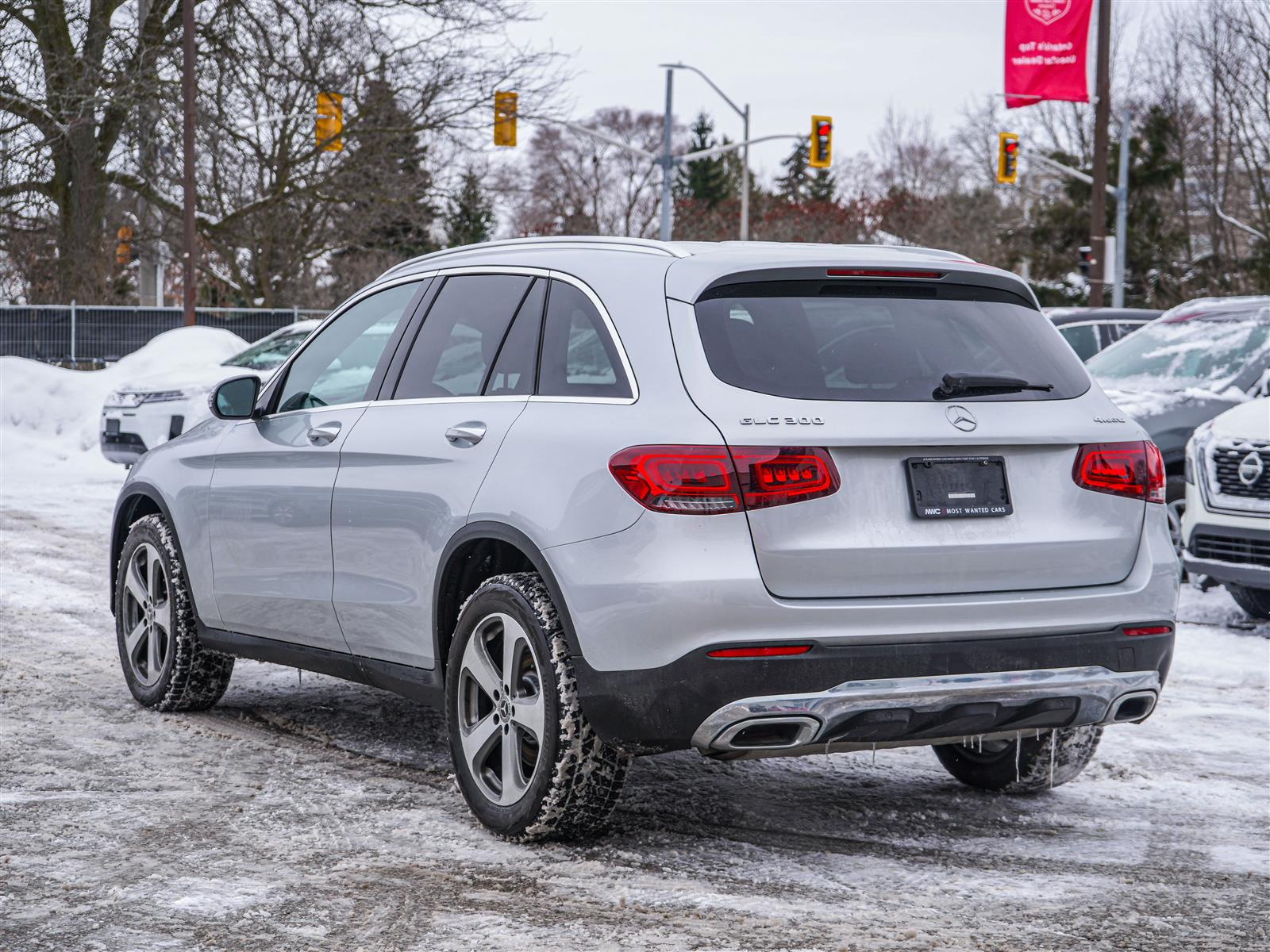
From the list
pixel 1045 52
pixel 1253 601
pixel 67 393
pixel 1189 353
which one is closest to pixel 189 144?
pixel 67 393

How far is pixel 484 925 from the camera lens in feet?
13.2

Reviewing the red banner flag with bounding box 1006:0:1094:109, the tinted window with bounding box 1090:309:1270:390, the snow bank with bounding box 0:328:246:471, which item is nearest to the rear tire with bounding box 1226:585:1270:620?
the tinted window with bounding box 1090:309:1270:390

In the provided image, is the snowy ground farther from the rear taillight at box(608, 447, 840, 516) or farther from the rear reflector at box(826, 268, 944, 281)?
the rear reflector at box(826, 268, 944, 281)

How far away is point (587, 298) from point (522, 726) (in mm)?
1252

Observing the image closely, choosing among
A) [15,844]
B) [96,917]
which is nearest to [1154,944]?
[96,917]

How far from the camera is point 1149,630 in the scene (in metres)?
4.74

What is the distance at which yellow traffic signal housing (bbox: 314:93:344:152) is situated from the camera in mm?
30281

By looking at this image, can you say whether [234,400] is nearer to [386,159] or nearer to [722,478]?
[722,478]

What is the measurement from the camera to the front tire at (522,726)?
178 inches

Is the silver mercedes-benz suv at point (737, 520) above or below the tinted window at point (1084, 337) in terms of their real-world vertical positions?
below

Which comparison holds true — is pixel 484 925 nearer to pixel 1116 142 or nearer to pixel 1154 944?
pixel 1154 944

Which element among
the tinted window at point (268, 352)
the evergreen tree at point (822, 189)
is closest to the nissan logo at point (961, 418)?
the tinted window at point (268, 352)

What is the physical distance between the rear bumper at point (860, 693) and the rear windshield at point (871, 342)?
0.70 metres

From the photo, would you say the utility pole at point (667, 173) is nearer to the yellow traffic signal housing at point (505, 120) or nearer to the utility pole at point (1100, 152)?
the yellow traffic signal housing at point (505, 120)
